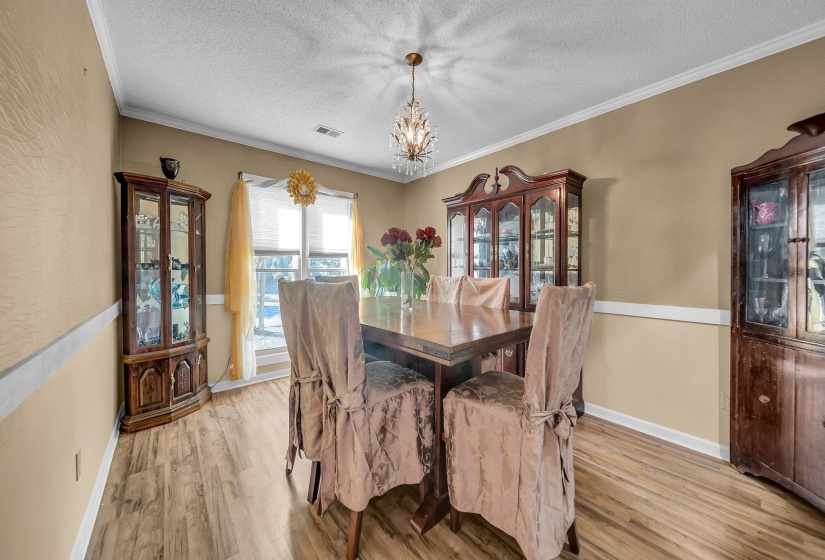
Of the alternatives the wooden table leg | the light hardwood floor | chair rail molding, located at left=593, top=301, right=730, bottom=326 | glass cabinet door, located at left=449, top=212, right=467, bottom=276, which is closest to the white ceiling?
glass cabinet door, located at left=449, top=212, right=467, bottom=276

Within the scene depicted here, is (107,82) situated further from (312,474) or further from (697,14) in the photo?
(697,14)

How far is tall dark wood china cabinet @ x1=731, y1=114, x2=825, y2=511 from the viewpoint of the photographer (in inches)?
66.3

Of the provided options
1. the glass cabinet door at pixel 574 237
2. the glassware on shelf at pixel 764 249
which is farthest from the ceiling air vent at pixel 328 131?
the glassware on shelf at pixel 764 249

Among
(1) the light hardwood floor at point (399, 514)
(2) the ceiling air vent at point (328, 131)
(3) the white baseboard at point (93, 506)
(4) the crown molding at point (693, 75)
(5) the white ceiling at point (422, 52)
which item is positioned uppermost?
(2) the ceiling air vent at point (328, 131)

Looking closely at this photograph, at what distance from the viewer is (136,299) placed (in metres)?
2.64

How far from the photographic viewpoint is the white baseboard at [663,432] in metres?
2.25

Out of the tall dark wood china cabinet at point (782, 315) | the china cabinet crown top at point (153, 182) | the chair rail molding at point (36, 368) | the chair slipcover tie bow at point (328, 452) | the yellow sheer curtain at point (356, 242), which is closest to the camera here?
the chair rail molding at point (36, 368)

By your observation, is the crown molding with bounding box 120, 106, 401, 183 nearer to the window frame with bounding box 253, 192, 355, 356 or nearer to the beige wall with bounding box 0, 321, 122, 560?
the window frame with bounding box 253, 192, 355, 356

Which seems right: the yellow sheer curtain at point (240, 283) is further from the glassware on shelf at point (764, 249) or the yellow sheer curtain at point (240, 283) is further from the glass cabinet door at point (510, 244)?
the glassware on shelf at point (764, 249)

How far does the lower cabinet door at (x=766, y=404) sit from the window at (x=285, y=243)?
385cm

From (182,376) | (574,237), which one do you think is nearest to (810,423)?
(574,237)

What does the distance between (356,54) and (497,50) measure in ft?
3.00

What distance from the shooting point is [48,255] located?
1.15 m

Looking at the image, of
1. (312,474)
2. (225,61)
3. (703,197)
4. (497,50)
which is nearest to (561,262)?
(703,197)
